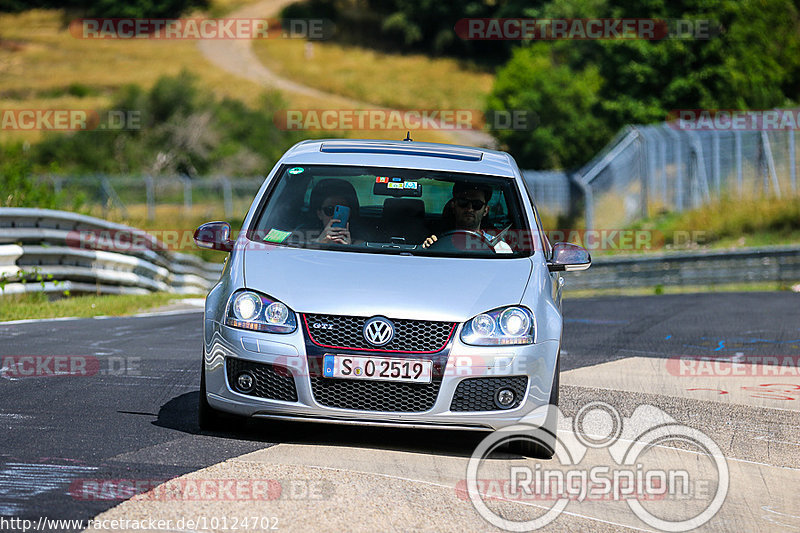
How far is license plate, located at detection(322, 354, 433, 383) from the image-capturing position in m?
6.30

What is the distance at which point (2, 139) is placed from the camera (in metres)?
59.8

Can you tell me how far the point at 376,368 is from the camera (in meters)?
6.31

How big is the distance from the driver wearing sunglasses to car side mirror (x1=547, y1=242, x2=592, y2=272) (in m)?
0.50

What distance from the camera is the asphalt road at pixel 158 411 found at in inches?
227

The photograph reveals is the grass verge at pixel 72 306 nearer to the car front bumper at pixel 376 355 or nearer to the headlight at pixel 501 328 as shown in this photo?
the car front bumper at pixel 376 355

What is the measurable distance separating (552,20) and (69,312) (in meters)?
68.5

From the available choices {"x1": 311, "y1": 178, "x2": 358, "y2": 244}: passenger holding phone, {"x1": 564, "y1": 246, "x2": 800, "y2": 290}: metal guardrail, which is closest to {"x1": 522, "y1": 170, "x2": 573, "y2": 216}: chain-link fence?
{"x1": 564, "y1": 246, "x2": 800, "y2": 290}: metal guardrail

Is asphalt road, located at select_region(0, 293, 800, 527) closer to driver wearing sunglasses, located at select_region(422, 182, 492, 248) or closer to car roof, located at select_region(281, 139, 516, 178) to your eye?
driver wearing sunglasses, located at select_region(422, 182, 492, 248)

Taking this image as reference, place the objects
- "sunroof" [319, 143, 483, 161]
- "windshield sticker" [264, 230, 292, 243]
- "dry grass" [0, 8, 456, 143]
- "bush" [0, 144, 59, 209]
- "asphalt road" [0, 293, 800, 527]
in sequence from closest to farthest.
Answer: "asphalt road" [0, 293, 800, 527], "windshield sticker" [264, 230, 292, 243], "sunroof" [319, 143, 483, 161], "bush" [0, 144, 59, 209], "dry grass" [0, 8, 456, 143]

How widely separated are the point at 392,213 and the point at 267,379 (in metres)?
1.66

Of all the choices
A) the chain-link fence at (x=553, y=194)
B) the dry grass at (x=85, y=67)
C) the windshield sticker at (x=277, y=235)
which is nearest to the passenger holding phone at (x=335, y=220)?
the windshield sticker at (x=277, y=235)

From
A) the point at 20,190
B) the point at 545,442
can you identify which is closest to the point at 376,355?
the point at 545,442

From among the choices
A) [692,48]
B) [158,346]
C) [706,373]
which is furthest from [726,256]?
[692,48]

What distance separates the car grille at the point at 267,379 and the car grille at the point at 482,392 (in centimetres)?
86
